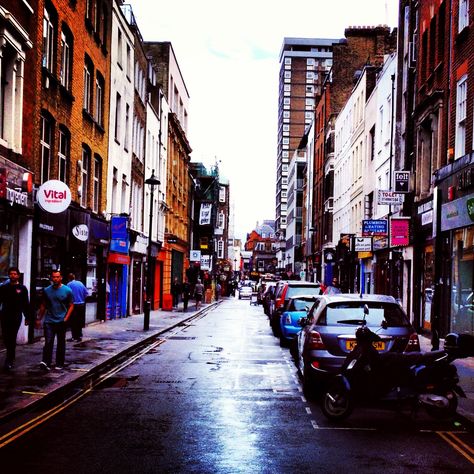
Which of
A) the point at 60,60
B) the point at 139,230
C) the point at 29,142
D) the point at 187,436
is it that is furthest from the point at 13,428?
the point at 139,230

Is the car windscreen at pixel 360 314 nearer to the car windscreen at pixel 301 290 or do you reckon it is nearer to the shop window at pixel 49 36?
the car windscreen at pixel 301 290

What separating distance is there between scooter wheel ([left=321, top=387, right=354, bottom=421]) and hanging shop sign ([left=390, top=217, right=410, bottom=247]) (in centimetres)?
1831

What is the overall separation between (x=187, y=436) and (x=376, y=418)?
294cm

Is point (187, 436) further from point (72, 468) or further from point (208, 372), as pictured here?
point (208, 372)

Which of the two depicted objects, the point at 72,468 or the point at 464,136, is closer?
the point at 72,468

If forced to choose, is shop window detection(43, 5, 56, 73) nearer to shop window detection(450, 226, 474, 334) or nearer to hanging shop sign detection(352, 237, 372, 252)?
shop window detection(450, 226, 474, 334)

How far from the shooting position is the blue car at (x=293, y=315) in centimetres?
2075

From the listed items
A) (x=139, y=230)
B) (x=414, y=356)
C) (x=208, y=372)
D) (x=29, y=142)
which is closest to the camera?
(x=414, y=356)

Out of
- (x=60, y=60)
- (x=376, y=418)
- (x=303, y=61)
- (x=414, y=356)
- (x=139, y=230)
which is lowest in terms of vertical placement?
(x=376, y=418)

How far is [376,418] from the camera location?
34.2 ft

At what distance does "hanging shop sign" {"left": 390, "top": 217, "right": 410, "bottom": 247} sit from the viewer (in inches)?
1089

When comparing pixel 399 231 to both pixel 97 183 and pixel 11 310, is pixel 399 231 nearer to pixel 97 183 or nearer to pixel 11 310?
pixel 97 183

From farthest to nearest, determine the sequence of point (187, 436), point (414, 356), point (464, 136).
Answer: point (464, 136)
point (414, 356)
point (187, 436)

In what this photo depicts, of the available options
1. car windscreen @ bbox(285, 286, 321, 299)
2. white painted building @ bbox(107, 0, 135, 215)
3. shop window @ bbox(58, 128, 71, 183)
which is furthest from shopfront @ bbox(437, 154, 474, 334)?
white painted building @ bbox(107, 0, 135, 215)
